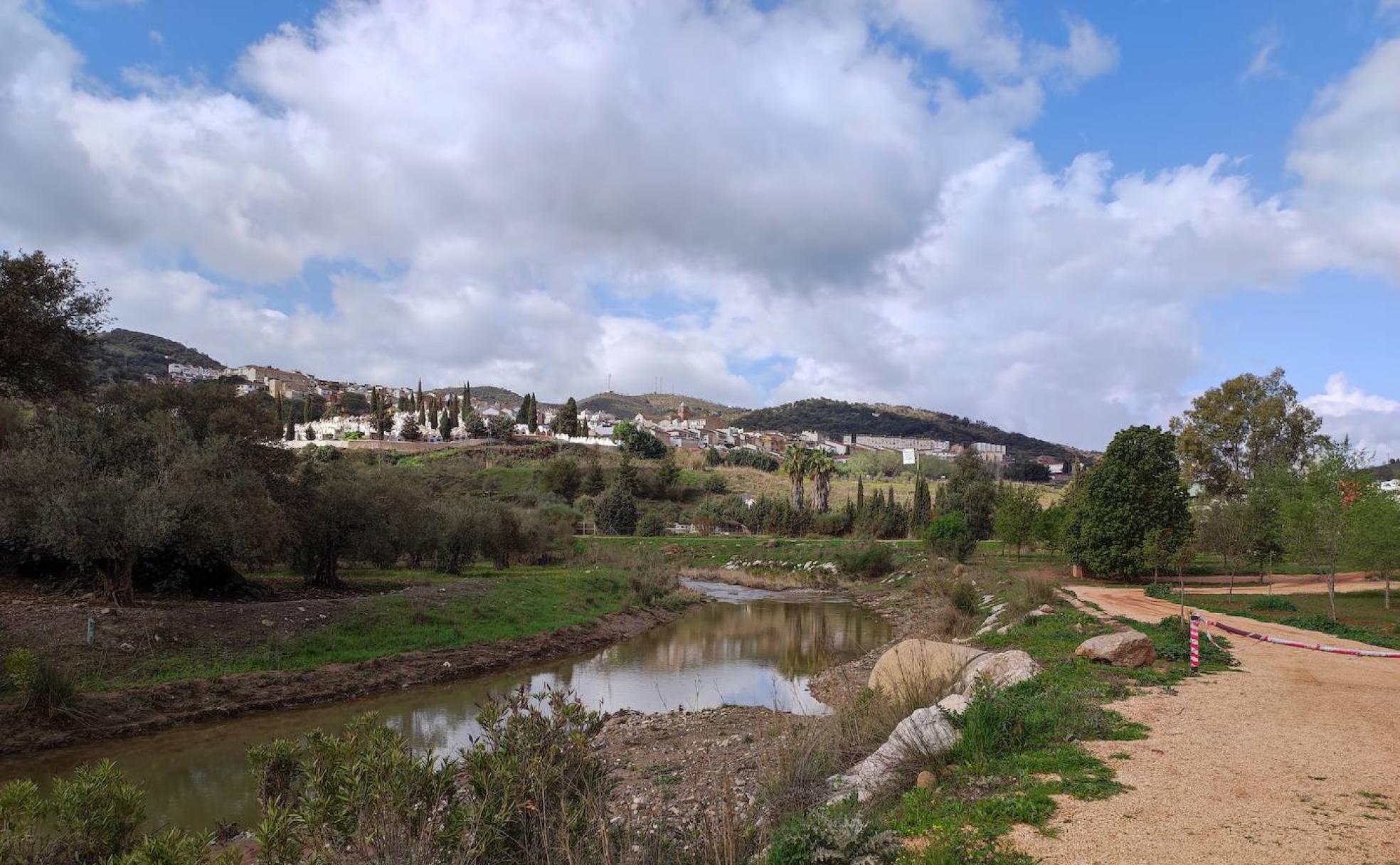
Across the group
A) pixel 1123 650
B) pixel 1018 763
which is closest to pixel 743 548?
pixel 1123 650

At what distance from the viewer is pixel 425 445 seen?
118 m

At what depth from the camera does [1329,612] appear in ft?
80.5

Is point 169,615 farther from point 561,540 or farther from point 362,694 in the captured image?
point 561,540

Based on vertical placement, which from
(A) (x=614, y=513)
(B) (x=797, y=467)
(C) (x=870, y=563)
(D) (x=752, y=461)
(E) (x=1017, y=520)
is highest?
(D) (x=752, y=461)

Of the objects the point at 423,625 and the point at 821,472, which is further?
the point at 821,472

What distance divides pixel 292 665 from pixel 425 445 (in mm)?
102394

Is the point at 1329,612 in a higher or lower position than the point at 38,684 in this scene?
higher

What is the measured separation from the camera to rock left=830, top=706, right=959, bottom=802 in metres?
8.73

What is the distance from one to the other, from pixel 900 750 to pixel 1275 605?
2486 centimetres

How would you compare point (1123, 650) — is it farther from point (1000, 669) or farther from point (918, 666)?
point (918, 666)

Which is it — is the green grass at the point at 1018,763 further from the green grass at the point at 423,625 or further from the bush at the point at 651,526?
the bush at the point at 651,526

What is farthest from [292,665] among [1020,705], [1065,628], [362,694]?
[1065,628]

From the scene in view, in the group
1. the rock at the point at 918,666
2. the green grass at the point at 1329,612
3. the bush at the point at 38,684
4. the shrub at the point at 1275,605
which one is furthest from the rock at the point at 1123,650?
the bush at the point at 38,684

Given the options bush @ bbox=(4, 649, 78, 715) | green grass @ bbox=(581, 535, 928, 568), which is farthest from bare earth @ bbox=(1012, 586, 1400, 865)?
green grass @ bbox=(581, 535, 928, 568)
